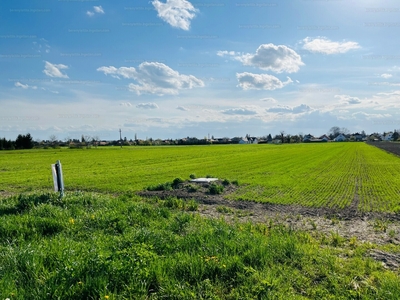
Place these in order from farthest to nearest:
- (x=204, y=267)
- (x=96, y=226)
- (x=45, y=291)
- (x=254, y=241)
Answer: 1. (x=96, y=226)
2. (x=254, y=241)
3. (x=204, y=267)
4. (x=45, y=291)

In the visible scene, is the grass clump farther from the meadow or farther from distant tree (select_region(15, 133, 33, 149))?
distant tree (select_region(15, 133, 33, 149))

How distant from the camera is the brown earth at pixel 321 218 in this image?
780cm

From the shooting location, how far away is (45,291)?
12.8 feet

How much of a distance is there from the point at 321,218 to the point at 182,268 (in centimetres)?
718

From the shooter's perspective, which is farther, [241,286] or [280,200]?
[280,200]

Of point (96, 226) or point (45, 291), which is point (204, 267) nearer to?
point (45, 291)

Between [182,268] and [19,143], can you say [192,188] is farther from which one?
[19,143]

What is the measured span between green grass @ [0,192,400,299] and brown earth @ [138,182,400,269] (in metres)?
1.27

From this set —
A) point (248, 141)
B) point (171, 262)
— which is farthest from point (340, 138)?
point (171, 262)

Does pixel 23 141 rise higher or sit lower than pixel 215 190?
higher

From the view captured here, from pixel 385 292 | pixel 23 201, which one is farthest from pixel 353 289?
pixel 23 201

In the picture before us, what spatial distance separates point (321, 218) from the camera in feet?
33.0

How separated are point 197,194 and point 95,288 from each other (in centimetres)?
1044

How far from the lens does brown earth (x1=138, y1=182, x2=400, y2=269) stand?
25.6 ft
